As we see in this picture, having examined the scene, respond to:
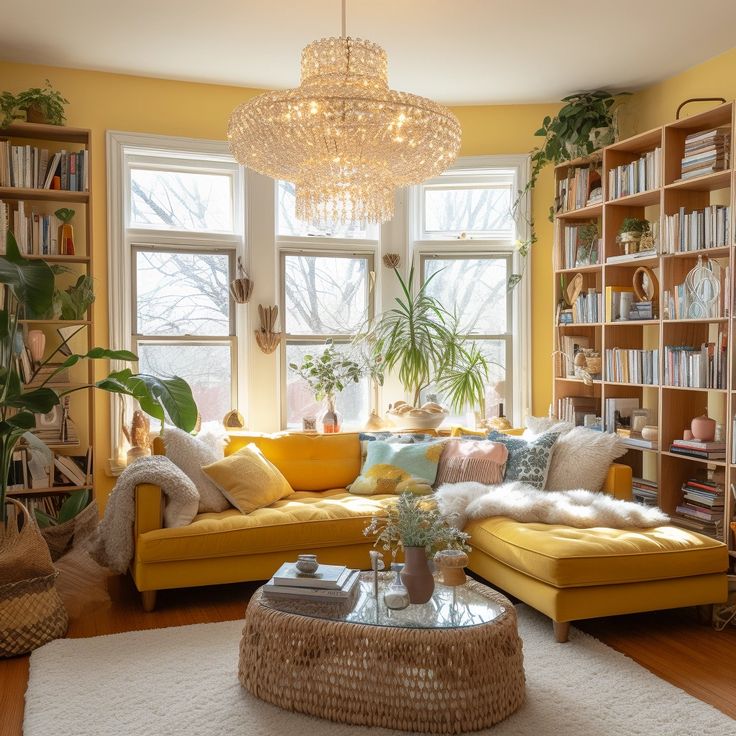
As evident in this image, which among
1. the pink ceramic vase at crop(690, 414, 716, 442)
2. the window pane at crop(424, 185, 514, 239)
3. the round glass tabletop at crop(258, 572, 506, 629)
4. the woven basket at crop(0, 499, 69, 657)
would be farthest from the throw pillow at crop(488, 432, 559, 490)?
the woven basket at crop(0, 499, 69, 657)

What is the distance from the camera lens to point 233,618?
3.79m

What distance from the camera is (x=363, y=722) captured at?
8.92 ft

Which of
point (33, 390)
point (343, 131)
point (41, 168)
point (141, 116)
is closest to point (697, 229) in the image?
point (343, 131)

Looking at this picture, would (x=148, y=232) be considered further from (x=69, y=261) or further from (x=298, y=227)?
(x=298, y=227)

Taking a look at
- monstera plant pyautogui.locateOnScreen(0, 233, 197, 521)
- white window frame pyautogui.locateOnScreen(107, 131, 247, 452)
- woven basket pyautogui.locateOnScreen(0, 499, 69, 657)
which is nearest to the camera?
woven basket pyautogui.locateOnScreen(0, 499, 69, 657)

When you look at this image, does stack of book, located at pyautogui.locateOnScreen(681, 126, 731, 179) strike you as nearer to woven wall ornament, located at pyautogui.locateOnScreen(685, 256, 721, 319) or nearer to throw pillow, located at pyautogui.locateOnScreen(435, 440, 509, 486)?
woven wall ornament, located at pyautogui.locateOnScreen(685, 256, 721, 319)

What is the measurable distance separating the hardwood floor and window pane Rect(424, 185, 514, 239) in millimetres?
2963

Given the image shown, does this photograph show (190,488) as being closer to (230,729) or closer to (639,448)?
(230,729)

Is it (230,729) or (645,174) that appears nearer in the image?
(230,729)

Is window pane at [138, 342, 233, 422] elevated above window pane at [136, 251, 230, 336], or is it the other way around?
window pane at [136, 251, 230, 336]

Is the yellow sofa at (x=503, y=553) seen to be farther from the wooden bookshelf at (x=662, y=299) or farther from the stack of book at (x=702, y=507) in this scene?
the wooden bookshelf at (x=662, y=299)

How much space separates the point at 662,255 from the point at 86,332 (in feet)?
11.6

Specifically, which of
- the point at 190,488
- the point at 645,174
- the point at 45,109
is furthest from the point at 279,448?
the point at 645,174

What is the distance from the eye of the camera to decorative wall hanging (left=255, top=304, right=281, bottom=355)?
5.43 metres
